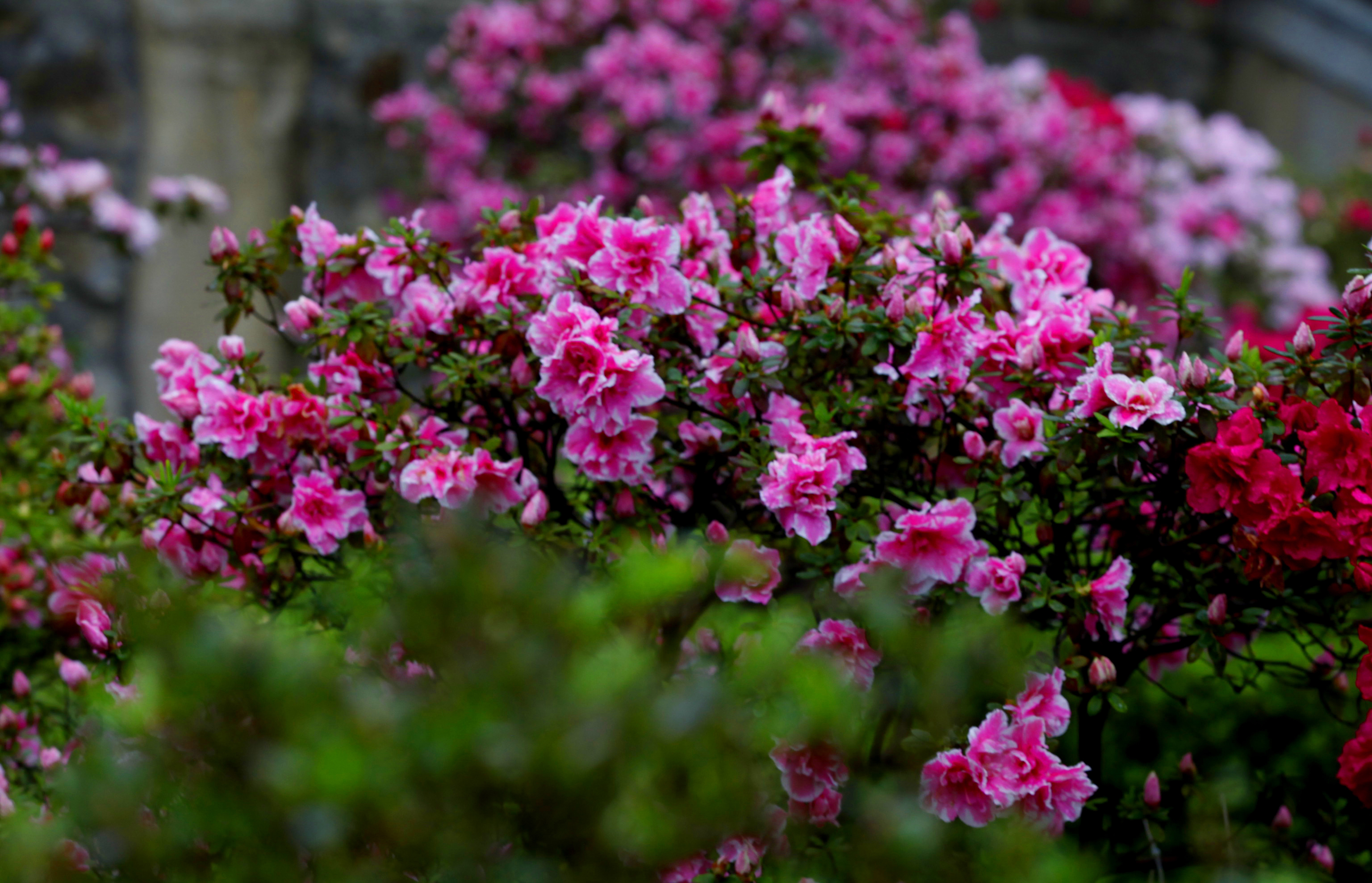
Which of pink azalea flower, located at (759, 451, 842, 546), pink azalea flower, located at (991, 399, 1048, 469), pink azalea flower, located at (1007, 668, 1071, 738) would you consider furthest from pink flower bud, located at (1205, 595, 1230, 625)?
pink azalea flower, located at (759, 451, 842, 546)

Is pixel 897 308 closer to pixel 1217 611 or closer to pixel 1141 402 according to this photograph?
pixel 1141 402

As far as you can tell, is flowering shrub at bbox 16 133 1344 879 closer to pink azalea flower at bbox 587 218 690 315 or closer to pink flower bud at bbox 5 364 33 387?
pink azalea flower at bbox 587 218 690 315

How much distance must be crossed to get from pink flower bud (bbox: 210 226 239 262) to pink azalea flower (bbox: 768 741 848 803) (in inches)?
53.2

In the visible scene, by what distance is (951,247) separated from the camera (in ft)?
6.41

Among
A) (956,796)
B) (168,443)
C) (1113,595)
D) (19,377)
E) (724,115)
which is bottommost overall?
(19,377)

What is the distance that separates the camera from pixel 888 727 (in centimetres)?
Answer: 223

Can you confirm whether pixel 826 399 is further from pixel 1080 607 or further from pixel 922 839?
pixel 922 839

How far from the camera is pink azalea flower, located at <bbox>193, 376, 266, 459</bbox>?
79.8 inches

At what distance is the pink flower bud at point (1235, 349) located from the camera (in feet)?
6.61

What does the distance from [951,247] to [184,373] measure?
53.4 inches

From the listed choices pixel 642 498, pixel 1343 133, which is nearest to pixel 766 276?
pixel 642 498

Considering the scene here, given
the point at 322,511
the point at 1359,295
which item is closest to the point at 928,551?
the point at 1359,295

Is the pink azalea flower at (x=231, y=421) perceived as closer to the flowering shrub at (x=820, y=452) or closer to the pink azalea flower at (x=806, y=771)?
the flowering shrub at (x=820, y=452)

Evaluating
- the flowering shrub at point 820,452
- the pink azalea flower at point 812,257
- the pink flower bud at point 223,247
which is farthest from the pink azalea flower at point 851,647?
the pink flower bud at point 223,247
